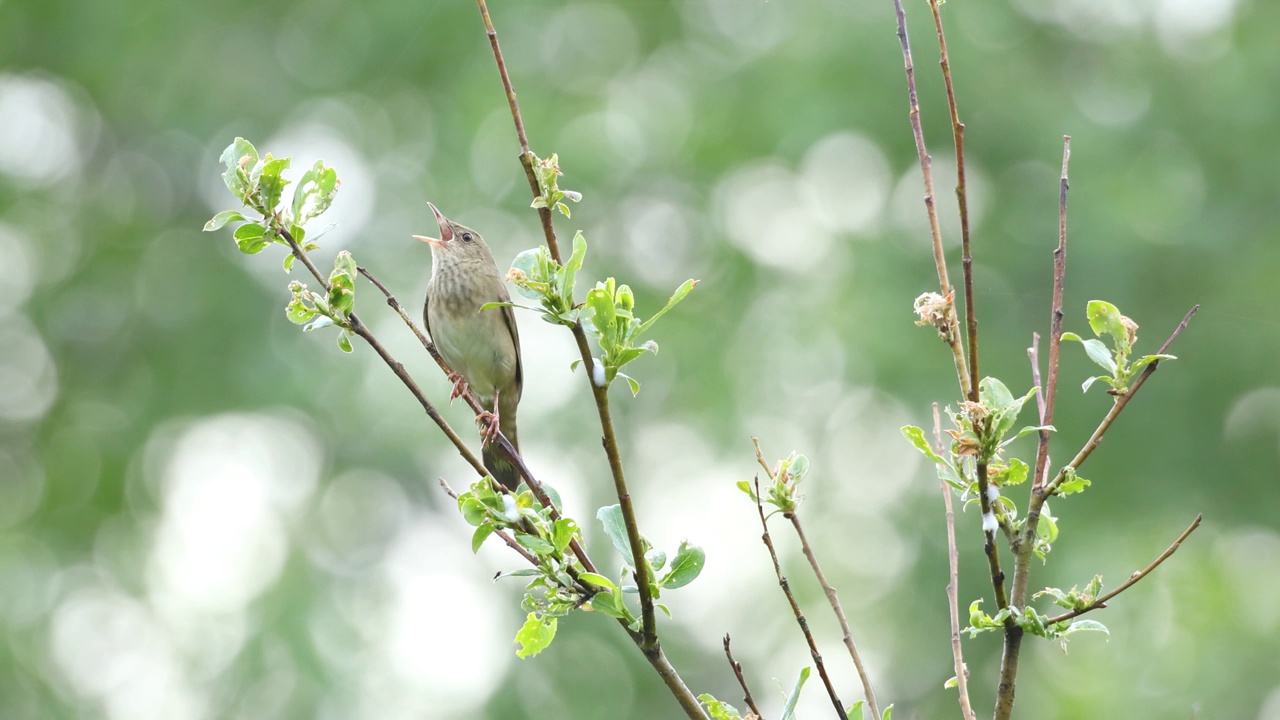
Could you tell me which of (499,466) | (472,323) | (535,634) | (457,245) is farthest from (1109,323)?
(457,245)

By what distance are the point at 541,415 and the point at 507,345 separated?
10.9 feet

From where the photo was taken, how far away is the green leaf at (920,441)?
1728 mm

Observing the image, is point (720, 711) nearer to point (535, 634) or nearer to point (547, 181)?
point (535, 634)

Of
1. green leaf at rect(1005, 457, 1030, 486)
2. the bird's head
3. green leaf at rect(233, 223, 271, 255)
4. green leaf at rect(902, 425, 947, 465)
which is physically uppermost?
the bird's head

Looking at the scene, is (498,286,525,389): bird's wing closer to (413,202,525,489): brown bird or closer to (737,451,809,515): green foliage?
(413,202,525,489): brown bird

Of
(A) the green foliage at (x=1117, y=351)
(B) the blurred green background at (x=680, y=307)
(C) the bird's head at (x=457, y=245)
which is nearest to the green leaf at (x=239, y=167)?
(A) the green foliage at (x=1117, y=351)

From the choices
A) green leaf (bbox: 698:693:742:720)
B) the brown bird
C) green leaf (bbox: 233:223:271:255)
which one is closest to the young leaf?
green leaf (bbox: 698:693:742:720)

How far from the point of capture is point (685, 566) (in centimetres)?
191

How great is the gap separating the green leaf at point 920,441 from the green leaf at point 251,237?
1.05m

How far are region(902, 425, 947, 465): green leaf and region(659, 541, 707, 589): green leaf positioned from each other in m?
0.37

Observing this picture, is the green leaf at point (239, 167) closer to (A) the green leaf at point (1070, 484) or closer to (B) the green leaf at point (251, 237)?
(B) the green leaf at point (251, 237)

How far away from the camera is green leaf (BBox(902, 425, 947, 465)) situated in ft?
5.67

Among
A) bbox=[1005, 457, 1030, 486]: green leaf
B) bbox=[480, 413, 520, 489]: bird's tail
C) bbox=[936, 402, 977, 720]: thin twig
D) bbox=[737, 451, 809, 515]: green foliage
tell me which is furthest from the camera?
bbox=[480, 413, 520, 489]: bird's tail

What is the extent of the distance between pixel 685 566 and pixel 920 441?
0.42 meters
